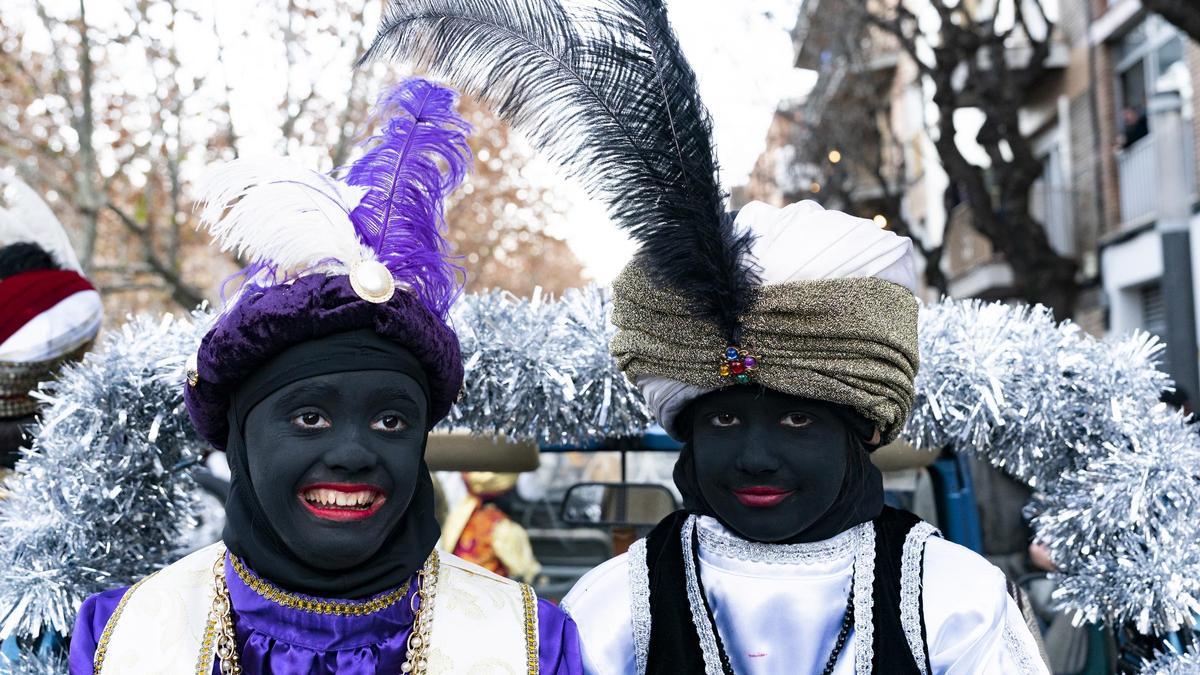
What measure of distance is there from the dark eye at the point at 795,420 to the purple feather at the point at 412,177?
0.74 m

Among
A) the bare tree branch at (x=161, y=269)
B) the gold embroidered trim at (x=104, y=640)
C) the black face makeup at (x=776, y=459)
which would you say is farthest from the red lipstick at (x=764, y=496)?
the bare tree branch at (x=161, y=269)

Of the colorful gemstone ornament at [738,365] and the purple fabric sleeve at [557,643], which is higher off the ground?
the colorful gemstone ornament at [738,365]

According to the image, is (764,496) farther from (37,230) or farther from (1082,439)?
(37,230)

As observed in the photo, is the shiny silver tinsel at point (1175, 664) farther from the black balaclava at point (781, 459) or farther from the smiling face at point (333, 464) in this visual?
the smiling face at point (333, 464)

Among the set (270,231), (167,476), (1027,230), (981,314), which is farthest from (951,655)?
(1027,230)

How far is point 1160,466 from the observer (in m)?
2.47

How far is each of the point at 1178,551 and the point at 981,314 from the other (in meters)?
0.65

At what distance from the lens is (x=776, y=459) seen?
7.53 feet

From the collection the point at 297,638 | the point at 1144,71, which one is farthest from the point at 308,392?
the point at 1144,71

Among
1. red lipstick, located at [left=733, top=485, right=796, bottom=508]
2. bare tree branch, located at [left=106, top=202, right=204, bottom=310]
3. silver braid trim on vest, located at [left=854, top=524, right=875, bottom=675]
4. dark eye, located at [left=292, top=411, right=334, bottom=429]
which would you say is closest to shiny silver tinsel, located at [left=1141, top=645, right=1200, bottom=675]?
silver braid trim on vest, located at [left=854, top=524, right=875, bottom=675]

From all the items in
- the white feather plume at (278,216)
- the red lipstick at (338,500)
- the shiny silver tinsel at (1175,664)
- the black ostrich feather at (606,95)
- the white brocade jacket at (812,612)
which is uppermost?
the black ostrich feather at (606,95)

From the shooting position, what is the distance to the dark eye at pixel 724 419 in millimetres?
2375

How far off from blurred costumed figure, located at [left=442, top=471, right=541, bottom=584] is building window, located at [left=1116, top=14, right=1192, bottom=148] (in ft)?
33.3

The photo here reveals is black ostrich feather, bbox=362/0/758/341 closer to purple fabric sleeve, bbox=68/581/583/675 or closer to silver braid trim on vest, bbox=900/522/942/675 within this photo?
silver braid trim on vest, bbox=900/522/942/675
